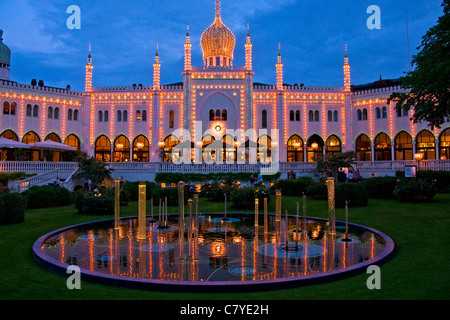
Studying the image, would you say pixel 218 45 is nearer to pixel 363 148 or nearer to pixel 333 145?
pixel 333 145

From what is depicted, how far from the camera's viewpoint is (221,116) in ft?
149

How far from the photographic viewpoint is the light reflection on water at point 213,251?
7465 mm

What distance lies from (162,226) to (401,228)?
8.77 meters

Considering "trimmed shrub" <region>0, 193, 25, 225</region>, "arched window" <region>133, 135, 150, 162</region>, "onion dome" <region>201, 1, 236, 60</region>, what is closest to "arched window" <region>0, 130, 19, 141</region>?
"arched window" <region>133, 135, 150, 162</region>

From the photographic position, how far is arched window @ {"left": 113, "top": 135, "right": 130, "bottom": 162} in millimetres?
47438

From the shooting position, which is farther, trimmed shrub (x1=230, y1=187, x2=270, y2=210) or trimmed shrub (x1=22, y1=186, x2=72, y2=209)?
trimmed shrub (x1=22, y1=186, x2=72, y2=209)

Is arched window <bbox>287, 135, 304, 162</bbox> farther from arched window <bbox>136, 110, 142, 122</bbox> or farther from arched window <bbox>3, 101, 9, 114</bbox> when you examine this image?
arched window <bbox>3, 101, 9, 114</bbox>

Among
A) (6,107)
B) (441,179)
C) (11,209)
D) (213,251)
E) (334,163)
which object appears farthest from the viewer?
(6,107)

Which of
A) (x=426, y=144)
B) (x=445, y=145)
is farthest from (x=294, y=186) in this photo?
(x=445, y=145)

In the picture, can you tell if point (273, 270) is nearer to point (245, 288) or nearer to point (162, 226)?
point (245, 288)

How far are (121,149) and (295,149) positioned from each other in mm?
24080

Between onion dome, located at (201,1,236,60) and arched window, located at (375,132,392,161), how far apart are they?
2373cm

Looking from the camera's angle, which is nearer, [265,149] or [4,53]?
[265,149]
